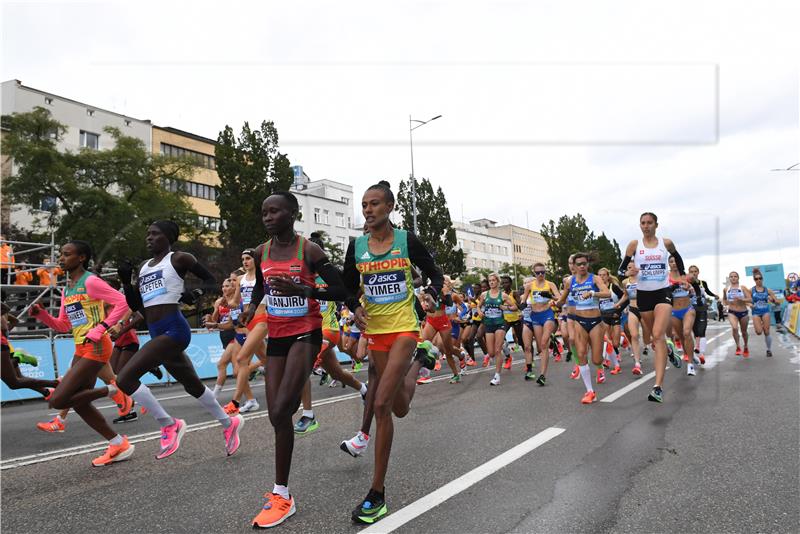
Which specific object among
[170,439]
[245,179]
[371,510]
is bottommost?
[170,439]

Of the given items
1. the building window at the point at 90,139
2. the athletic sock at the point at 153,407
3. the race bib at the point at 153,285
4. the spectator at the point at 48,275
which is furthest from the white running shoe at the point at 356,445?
the building window at the point at 90,139

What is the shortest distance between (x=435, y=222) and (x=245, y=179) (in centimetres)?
1585

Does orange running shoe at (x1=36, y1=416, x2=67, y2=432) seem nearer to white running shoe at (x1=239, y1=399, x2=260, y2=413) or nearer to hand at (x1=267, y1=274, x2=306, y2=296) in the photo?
white running shoe at (x1=239, y1=399, x2=260, y2=413)

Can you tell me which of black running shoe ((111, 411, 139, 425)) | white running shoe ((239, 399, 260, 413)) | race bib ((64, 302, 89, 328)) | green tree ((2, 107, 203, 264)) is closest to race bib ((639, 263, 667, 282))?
white running shoe ((239, 399, 260, 413))

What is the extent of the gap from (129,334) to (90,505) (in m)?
3.41

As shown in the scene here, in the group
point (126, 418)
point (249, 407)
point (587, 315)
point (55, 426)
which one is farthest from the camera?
point (587, 315)

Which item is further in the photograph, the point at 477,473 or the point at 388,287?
the point at 477,473

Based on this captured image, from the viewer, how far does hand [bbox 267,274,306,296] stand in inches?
154

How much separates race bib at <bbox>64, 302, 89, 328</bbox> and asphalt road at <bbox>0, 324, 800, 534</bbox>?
1319mm

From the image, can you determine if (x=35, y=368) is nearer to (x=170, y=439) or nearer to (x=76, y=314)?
(x=76, y=314)

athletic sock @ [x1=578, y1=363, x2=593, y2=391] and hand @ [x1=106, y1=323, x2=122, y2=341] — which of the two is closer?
hand @ [x1=106, y1=323, x2=122, y2=341]

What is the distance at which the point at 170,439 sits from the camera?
528cm

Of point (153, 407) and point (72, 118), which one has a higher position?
point (72, 118)

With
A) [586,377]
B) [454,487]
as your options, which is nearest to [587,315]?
[586,377]
